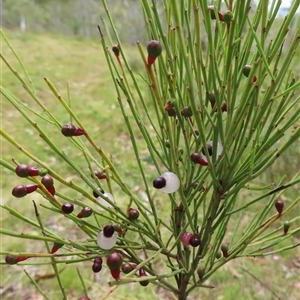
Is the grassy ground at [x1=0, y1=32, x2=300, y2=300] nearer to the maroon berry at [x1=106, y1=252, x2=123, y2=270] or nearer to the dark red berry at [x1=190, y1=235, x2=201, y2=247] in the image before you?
the dark red berry at [x1=190, y1=235, x2=201, y2=247]

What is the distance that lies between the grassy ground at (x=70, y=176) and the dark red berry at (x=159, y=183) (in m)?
0.51

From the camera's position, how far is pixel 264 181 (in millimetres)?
2781

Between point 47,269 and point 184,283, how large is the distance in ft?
5.32

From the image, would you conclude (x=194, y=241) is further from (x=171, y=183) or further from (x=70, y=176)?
(x=70, y=176)

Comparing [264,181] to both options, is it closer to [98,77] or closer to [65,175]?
[65,175]

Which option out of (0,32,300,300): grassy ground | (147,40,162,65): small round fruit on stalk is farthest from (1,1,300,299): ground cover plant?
(0,32,300,300): grassy ground

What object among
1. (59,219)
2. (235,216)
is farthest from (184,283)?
(59,219)

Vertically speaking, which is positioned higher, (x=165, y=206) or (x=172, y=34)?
(x=172, y=34)

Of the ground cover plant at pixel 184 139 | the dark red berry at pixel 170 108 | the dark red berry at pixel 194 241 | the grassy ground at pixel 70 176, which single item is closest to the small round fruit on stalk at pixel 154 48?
the ground cover plant at pixel 184 139

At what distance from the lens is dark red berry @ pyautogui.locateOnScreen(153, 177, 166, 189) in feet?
1.89

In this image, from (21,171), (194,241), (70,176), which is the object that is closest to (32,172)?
(21,171)

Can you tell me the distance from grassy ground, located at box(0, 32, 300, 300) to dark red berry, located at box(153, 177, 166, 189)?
51 cm

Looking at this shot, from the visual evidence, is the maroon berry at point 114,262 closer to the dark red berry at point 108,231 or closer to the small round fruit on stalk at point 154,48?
the dark red berry at point 108,231

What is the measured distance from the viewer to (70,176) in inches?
129
